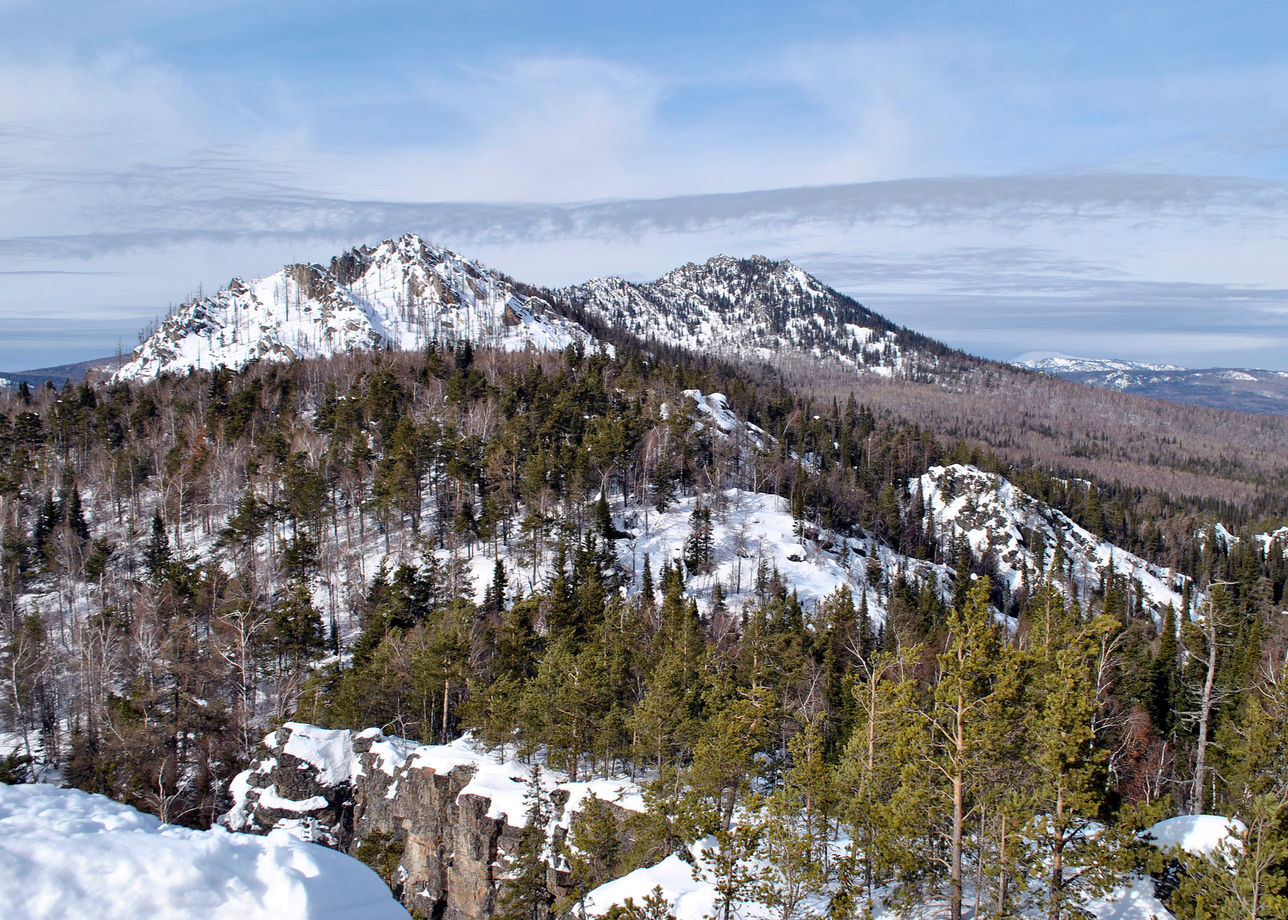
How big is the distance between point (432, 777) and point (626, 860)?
1388 cm

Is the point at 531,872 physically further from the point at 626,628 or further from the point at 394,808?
the point at 626,628

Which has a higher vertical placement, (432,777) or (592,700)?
(592,700)

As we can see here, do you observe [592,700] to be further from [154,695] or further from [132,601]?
[132,601]

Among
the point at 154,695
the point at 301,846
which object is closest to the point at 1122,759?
the point at 301,846

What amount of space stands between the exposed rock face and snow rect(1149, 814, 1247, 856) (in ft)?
79.4

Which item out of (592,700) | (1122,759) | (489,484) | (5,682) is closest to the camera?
(592,700)

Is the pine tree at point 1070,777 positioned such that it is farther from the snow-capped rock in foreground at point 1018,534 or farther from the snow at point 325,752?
the snow-capped rock in foreground at point 1018,534

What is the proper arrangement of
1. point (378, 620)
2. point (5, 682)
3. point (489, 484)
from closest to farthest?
1. point (5, 682)
2. point (378, 620)
3. point (489, 484)

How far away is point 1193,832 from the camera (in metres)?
15.8

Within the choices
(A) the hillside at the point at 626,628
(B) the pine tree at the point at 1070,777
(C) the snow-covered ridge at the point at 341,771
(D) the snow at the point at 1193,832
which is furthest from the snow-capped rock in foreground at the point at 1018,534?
(B) the pine tree at the point at 1070,777

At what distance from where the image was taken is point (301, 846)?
6.78 metres

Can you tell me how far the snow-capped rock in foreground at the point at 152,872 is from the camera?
5336 mm

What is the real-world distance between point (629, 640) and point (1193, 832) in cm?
3047

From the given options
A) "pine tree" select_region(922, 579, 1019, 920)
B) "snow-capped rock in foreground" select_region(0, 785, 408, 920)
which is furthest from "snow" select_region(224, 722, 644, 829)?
"snow-capped rock in foreground" select_region(0, 785, 408, 920)
